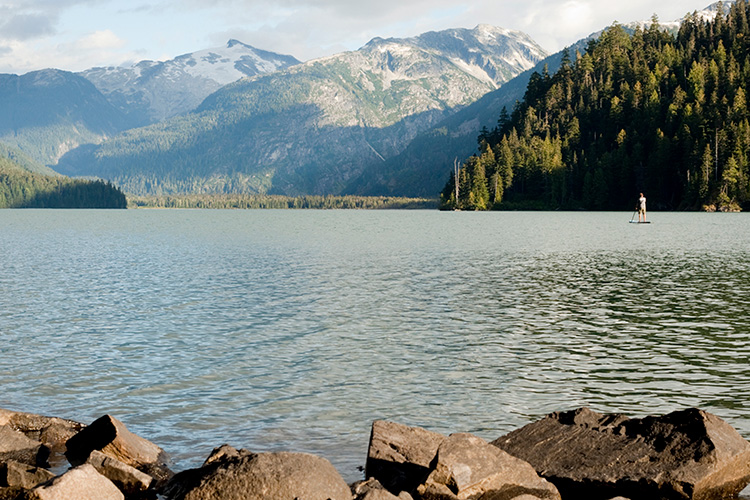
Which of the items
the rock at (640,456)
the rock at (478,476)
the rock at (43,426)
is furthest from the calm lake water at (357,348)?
the rock at (640,456)

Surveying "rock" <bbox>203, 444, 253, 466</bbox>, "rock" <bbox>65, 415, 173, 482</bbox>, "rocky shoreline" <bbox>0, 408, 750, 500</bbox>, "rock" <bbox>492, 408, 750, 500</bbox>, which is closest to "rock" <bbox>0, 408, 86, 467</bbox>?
"rocky shoreline" <bbox>0, 408, 750, 500</bbox>

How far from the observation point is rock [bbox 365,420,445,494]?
14.9 meters

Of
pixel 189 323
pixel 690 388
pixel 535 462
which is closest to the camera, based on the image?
pixel 535 462

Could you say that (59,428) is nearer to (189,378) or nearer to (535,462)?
(189,378)


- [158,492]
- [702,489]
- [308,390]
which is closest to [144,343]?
[308,390]

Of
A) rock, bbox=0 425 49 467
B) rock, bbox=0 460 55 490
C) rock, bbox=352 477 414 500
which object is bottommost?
rock, bbox=0 425 49 467

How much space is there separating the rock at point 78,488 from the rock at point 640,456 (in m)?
8.35

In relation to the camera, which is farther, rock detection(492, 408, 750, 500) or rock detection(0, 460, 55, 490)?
rock detection(0, 460, 55, 490)

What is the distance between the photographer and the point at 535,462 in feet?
51.6

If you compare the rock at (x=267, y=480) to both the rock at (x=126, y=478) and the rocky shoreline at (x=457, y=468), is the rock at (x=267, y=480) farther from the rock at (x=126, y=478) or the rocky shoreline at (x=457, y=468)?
the rock at (x=126, y=478)

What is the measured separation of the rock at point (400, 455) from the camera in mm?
14906

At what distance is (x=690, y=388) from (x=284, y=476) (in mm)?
14959

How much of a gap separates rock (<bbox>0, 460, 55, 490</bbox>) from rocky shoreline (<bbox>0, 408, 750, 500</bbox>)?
0.07 ft

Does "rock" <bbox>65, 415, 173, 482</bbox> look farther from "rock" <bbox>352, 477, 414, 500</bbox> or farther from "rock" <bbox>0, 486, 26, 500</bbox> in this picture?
"rock" <bbox>352, 477, 414, 500</bbox>
